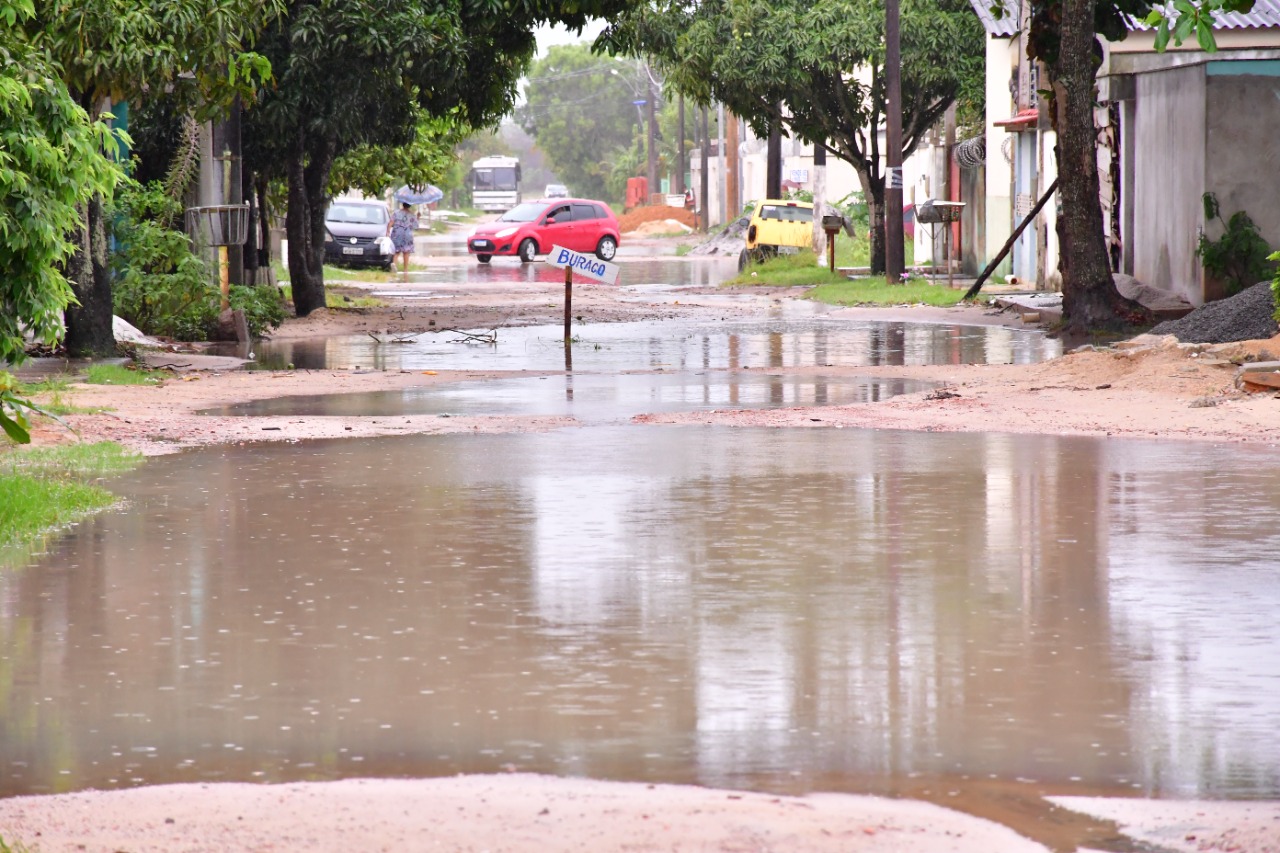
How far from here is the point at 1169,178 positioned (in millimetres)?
24953

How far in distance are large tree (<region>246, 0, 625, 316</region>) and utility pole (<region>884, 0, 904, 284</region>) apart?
7626 millimetres

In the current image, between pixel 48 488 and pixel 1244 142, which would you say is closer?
pixel 48 488

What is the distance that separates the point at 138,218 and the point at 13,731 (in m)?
17.8

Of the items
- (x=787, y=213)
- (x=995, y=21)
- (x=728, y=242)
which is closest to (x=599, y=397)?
(x=995, y=21)

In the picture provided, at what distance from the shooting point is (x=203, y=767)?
17.6 feet

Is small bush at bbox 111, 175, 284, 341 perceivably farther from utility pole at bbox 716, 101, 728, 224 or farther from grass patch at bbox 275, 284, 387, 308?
utility pole at bbox 716, 101, 728, 224

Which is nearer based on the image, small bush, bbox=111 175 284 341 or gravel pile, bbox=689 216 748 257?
small bush, bbox=111 175 284 341

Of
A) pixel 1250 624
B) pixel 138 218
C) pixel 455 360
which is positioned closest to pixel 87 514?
pixel 1250 624

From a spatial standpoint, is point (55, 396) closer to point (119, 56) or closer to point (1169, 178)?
point (119, 56)

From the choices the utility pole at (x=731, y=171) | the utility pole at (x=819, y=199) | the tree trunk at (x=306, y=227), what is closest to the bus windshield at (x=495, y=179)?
the utility pole at (x=731, y=171)

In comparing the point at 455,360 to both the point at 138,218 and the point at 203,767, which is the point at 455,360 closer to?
the point at 138,218

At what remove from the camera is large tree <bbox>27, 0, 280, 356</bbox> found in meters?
15.5

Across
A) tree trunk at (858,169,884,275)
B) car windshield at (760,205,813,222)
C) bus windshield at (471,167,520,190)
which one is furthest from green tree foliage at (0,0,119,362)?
bus windshield at (471,167,520,190)

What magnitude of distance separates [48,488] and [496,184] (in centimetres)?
10055
